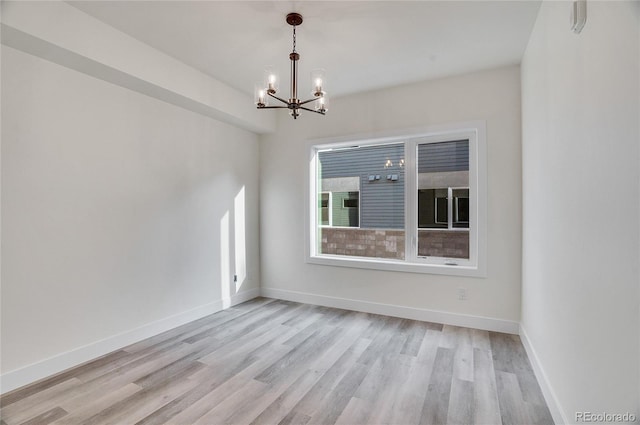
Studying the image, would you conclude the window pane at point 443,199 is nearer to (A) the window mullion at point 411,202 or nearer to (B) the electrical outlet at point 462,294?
(A) the window mullion at point 411,202

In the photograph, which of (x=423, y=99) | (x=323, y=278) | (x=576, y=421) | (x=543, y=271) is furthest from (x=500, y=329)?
(x=423, y=99)

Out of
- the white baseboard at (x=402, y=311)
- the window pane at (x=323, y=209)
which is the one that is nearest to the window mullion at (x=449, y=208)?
the white baseboard at (x=402, y=311)

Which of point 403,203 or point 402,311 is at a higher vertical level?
point 403,203

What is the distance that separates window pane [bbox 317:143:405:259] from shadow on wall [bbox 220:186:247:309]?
1121mm

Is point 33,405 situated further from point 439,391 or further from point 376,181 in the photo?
point 376,181

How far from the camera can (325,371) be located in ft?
8.32

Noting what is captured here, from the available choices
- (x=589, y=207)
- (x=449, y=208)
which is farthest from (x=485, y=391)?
(x=449, y=208)

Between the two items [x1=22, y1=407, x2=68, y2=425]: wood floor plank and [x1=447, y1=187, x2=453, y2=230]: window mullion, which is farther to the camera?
[x1=447, y1=187, x2=453, y2=230]: window mullion

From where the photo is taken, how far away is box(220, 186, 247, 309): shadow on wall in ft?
13.7

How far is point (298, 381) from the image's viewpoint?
7.82 feet

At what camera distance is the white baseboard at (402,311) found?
333cm

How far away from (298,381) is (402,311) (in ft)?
6.01

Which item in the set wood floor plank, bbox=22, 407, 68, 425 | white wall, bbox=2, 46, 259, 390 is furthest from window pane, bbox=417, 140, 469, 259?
wood floor plank, bbox=22, 407, 68, 425

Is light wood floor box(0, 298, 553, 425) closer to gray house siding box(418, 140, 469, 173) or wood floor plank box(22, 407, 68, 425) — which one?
wood floor plank box(22, 407, 68, 425)
